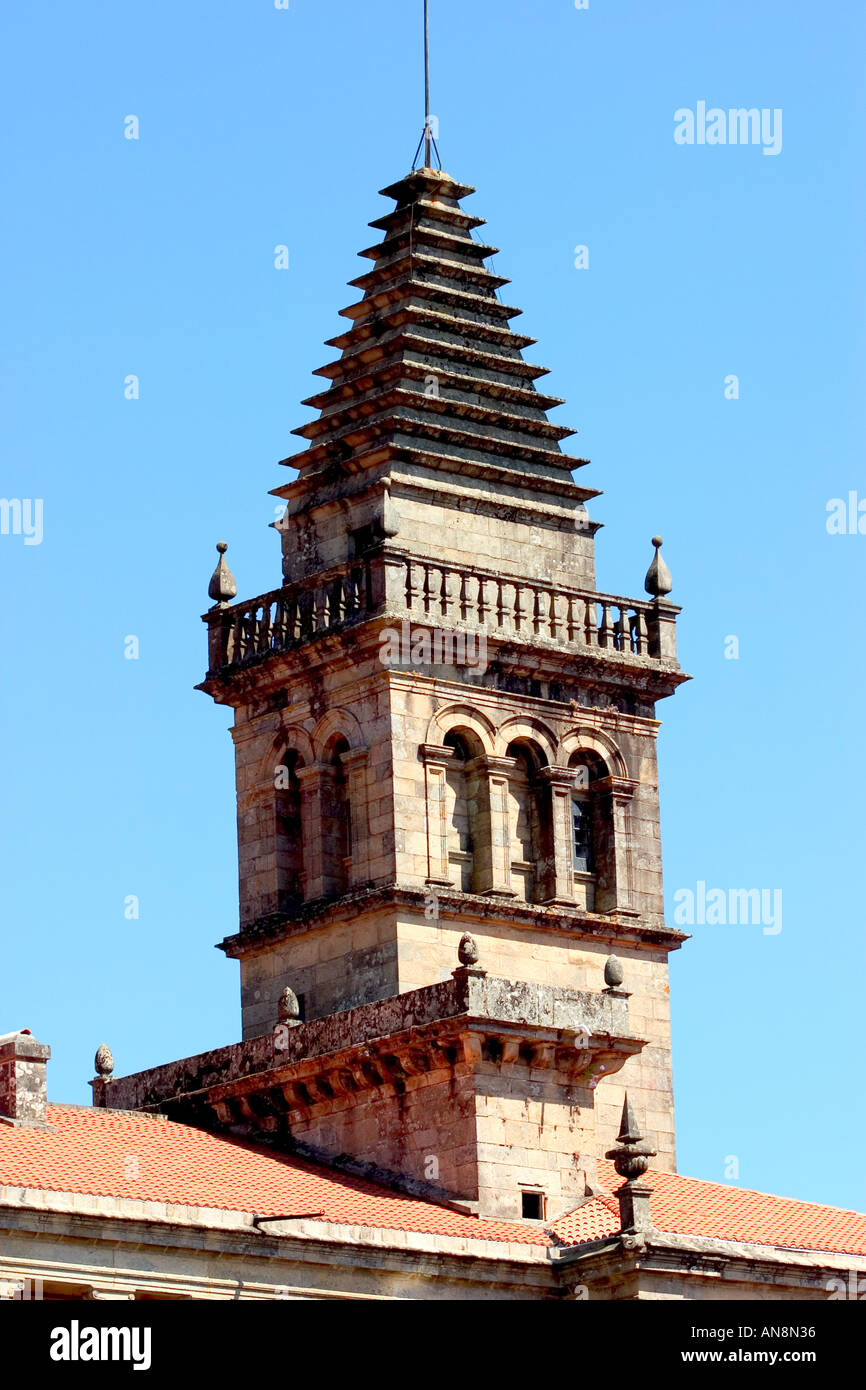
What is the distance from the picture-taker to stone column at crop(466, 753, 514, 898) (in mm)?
64625

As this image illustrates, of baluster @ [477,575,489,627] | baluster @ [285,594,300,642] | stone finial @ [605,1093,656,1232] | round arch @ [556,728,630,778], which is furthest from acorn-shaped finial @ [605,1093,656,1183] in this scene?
baluster @ [285,594,300,642]

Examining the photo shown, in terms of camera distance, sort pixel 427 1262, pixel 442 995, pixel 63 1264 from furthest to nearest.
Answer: pixel 442 995, pixel 427 1262, pixel 63 1264

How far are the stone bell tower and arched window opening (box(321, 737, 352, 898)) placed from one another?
5 centimetres

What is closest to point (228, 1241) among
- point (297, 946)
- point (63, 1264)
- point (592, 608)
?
point (63, 1264)

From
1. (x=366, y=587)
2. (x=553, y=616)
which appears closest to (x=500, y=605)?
(x=553, y=616)

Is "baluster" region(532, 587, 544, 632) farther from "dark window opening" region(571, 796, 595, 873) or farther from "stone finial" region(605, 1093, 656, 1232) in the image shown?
"stone finial" region(605, 1093, 656, 1232)

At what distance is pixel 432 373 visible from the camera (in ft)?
225

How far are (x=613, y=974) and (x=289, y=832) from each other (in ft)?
26.5

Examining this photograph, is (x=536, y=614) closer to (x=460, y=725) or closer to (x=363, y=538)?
(x=460, y=725)

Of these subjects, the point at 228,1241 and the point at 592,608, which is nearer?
the point at 228,1241

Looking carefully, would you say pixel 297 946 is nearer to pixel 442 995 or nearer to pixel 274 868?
pixel 274 868

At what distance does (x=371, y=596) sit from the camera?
64750mm
